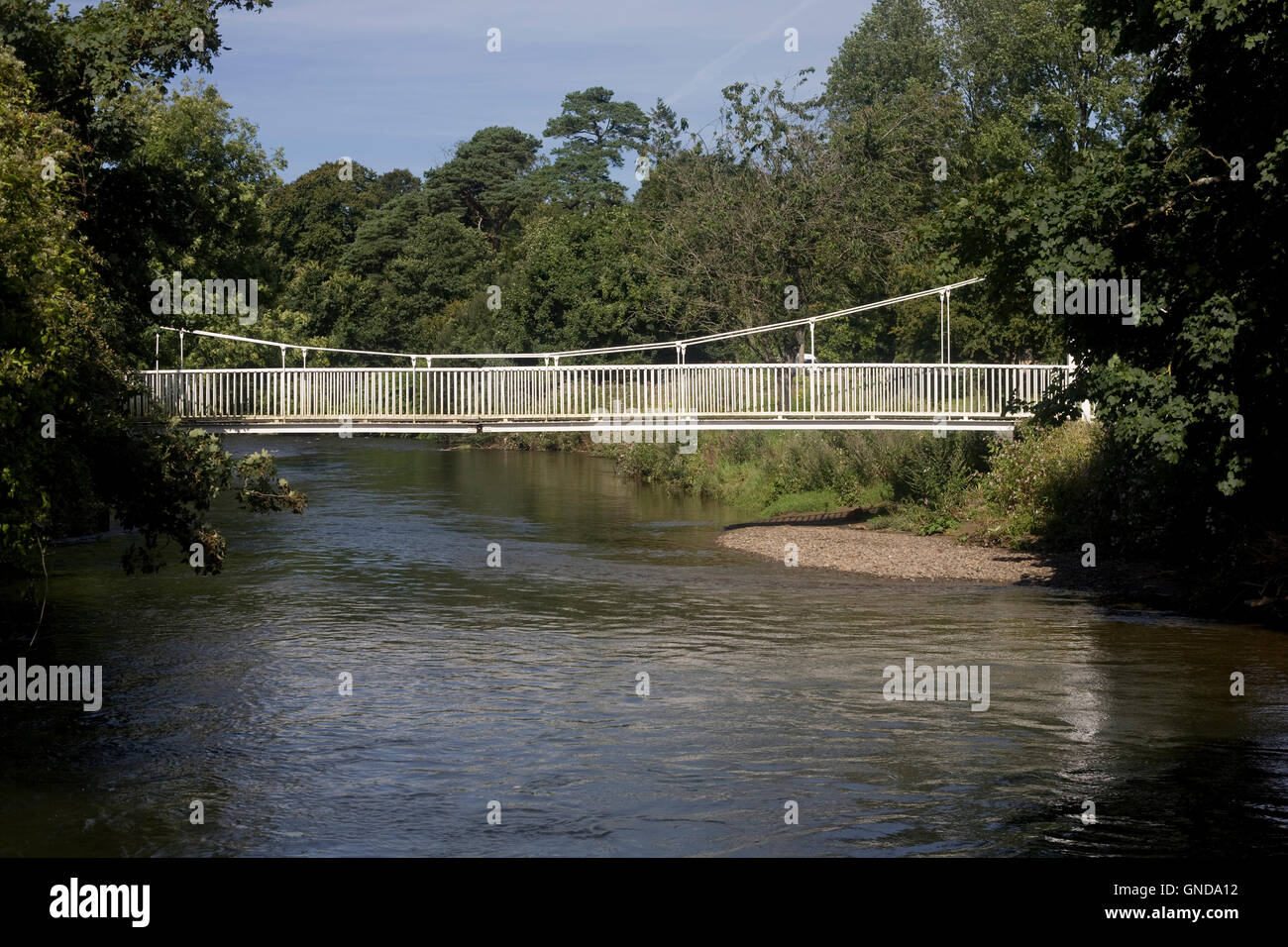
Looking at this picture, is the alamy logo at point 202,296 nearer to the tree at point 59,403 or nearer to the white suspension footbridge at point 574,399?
Result: the white suspension footbridge at point 574,399

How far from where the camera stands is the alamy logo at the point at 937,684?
48.8 feet

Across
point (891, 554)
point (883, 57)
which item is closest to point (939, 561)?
point (891, 554)

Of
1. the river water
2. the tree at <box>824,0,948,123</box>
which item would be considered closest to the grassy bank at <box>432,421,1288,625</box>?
the river water

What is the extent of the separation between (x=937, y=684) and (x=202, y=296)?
87.3 ft

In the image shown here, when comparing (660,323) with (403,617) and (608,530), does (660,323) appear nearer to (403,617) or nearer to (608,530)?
(608,530)

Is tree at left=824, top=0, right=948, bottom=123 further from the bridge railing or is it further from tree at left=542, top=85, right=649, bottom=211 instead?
the bridge railing

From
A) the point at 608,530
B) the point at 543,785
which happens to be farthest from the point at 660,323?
the point at 543,785

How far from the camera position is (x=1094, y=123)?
44.5 meters

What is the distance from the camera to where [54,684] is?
1566 centimetres

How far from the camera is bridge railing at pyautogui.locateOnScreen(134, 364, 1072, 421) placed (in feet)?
98.0

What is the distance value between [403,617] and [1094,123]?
33542mm
